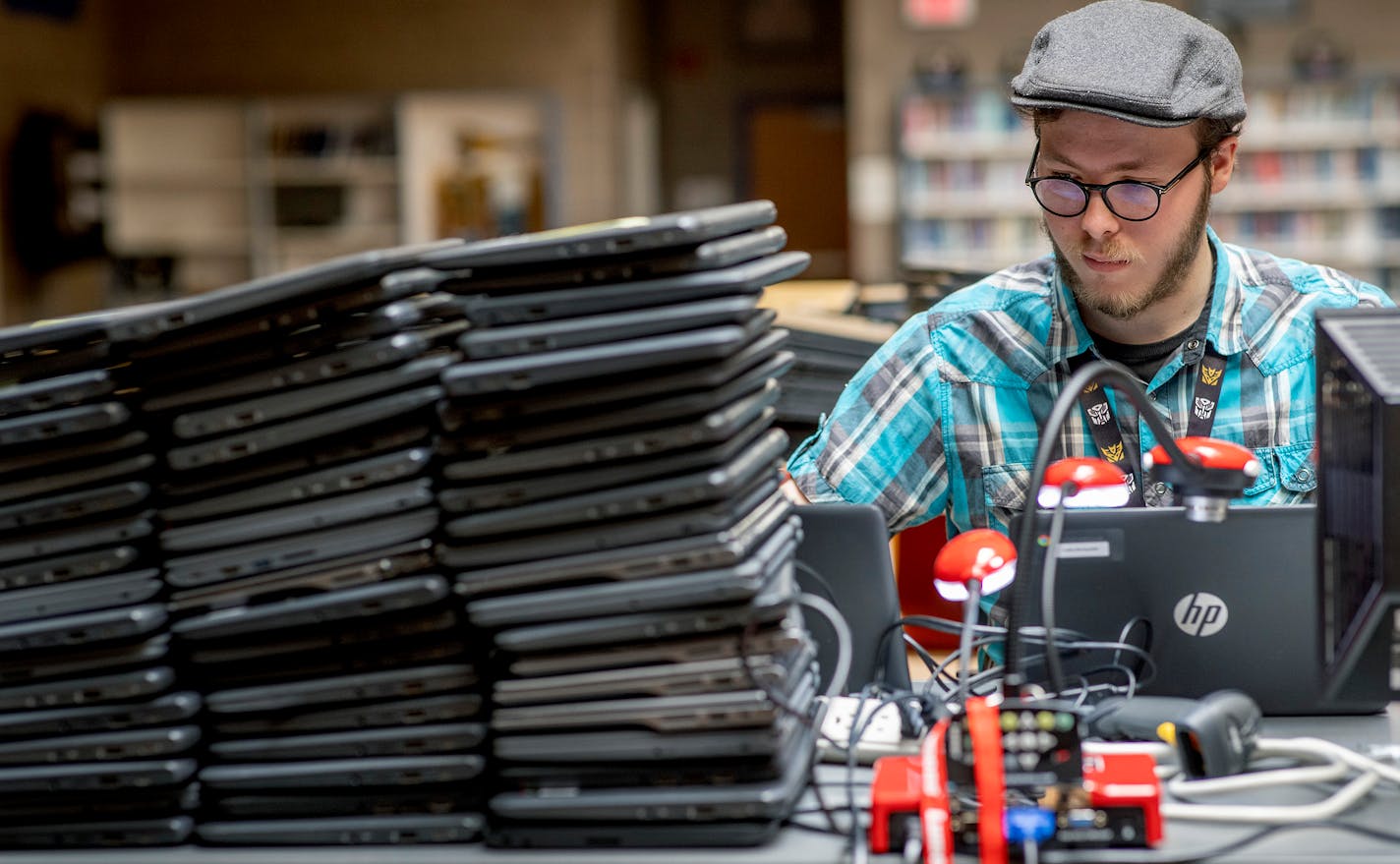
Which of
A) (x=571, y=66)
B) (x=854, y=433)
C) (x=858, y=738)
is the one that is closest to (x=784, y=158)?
(x=571, y=66)

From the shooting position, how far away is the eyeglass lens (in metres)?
1.62

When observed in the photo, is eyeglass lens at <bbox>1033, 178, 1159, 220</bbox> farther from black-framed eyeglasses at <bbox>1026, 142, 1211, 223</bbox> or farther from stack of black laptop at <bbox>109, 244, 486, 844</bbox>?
stack of black laptop at <bbox>109, 244, 486, 844</bbox>

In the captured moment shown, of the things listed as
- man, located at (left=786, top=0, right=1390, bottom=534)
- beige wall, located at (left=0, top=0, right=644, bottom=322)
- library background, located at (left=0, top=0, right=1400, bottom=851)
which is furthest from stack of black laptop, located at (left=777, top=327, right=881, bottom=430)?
beige wall, located at (left=0, top=0, right=644, bottom=322)

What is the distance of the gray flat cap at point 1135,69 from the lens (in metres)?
1.59

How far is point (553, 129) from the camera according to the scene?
9.00m

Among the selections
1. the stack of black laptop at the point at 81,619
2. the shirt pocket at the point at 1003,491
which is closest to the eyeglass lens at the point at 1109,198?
the shirt pocket at the point at 1003,491

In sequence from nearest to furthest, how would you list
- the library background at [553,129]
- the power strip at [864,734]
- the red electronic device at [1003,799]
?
the red electronic device at [1003,799], the power strip at [864,734], the library background at [553,129]

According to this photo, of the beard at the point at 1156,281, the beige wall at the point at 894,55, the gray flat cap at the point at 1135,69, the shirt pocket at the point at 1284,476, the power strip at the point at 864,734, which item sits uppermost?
the beige wall at the point at 894,55

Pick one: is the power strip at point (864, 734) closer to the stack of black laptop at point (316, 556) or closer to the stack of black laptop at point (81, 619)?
the stack of black laptop at point (316, 556)

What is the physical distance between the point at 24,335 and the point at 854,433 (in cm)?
105

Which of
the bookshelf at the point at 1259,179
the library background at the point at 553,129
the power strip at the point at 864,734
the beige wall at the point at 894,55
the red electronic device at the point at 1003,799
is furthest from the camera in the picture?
the beige wall at the point at 894,55

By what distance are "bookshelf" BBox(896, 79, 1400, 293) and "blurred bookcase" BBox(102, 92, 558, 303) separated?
234cm

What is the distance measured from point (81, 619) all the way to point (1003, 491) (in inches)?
43.1

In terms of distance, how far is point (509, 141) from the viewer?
29.9 feet
